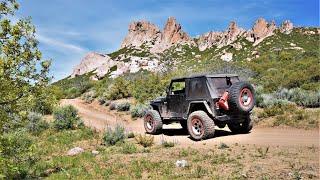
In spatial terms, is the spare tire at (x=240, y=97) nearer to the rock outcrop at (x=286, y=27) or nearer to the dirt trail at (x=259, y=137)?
the dirt trail at (x=259, y=137)

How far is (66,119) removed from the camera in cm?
1983

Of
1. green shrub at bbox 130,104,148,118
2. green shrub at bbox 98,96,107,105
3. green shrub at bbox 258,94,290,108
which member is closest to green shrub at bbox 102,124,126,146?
green shrub at bbox 258,94,290,108

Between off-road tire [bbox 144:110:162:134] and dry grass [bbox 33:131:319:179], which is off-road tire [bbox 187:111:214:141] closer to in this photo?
dry grass [bbox 33:131:319:179]

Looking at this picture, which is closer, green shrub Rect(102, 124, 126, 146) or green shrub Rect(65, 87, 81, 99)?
green shrub Rect(102, 124, 126, 146)

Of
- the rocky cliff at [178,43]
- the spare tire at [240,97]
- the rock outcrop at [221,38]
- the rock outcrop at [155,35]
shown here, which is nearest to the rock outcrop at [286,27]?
the rocky cliff at [178,43]

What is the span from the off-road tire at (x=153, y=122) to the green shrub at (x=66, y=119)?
389cm

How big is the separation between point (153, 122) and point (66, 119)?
470cm

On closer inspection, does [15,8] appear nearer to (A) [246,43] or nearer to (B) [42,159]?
(B) [42,159]

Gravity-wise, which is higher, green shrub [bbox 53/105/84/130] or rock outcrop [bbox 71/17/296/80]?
rock outcrop [bbox 71/17/296/80]

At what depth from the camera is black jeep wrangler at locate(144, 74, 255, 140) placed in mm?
14422

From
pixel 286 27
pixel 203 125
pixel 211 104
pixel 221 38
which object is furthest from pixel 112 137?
pixel 221 38

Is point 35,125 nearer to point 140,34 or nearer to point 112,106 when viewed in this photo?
point 112,106

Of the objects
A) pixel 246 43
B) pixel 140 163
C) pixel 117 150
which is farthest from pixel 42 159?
pixel 246 43

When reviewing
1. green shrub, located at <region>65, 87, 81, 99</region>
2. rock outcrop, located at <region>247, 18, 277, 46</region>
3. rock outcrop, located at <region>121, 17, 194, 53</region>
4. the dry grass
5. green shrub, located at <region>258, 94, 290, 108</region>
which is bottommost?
the dry grass
